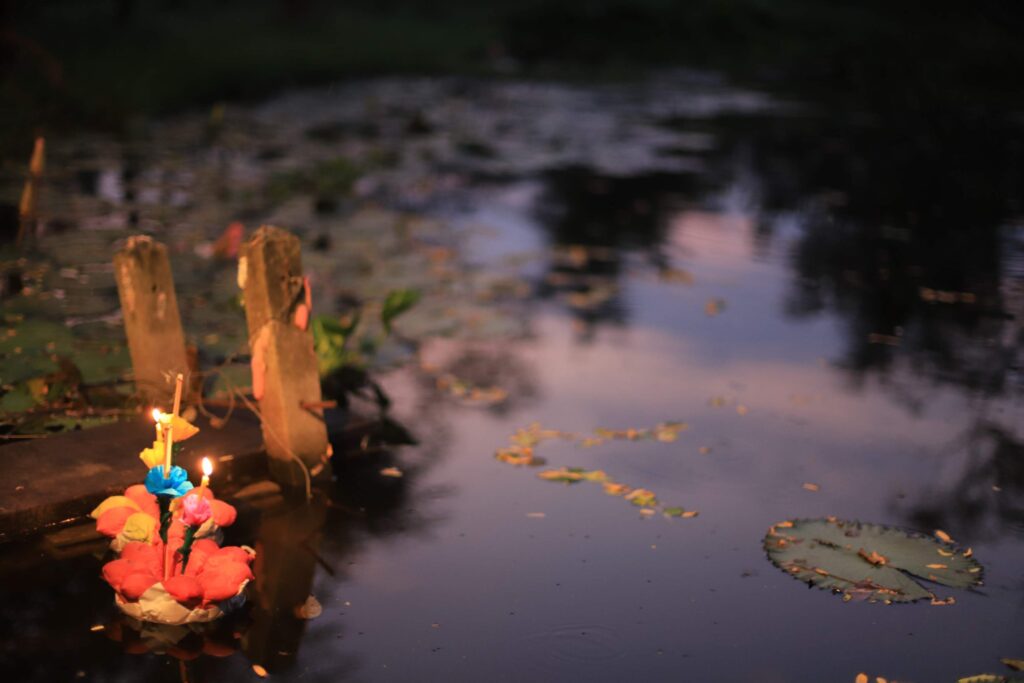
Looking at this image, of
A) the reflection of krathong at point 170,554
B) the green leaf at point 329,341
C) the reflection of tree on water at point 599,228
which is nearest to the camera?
the reflection of krathong at point 170,554

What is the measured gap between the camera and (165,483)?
16.1 feet

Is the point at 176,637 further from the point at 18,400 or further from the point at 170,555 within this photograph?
the point at 18,400

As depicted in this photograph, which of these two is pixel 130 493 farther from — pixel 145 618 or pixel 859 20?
pixel 859 20

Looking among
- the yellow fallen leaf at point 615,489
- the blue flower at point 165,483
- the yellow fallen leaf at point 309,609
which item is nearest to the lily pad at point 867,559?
the yellow fallen leaf at point 615,489

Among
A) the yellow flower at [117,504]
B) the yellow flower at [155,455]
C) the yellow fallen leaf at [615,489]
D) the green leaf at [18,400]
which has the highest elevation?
the yellow flower at [155,455]

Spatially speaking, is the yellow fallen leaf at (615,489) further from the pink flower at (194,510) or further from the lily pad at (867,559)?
the pink flower at (194,510)

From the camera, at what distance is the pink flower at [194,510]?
503 cm

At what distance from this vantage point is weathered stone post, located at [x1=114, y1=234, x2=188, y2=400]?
6691 mm

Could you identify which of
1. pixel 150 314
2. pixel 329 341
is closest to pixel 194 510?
pixel 150 314

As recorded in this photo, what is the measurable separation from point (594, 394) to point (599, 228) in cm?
622

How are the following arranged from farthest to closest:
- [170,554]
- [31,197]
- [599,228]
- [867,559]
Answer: [599,228] → [31,197] → [867,559] → [170,554]

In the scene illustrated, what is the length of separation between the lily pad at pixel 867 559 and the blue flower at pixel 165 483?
2831 mm

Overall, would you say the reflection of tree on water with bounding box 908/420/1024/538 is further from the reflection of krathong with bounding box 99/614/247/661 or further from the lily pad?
the reflection of krathong with bounding box 99/614/247/661

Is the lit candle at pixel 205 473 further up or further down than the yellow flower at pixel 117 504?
further up
